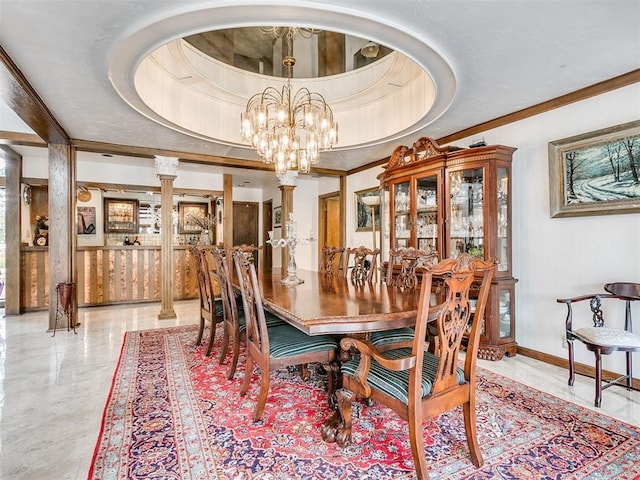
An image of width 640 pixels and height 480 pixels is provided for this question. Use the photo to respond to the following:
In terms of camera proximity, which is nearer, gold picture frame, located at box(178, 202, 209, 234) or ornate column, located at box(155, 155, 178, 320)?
ornate column, located at box(155, 155, 178, 320)

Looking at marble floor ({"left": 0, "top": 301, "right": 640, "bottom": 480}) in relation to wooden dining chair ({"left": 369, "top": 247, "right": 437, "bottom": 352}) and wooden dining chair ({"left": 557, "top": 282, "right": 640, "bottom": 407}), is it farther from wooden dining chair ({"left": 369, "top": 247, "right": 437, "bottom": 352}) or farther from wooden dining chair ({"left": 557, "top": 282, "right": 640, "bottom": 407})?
wooden dining chair ({"left": 369, "top": 247, "right": 437, "bottom": 352})

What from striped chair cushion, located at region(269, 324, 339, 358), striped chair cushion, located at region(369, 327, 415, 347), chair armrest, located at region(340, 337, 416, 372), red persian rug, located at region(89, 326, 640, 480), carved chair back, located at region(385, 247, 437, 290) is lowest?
red persian rug, located at region(89, 326, 640, 480)

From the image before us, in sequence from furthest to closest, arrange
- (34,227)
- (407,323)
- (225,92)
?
1. (34,227)
2. (225,92)
3. (407,323)

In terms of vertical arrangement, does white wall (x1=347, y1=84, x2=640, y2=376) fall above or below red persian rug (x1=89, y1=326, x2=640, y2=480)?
Result: above

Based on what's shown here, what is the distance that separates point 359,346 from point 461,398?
0.57 m

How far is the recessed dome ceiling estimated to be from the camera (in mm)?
3422

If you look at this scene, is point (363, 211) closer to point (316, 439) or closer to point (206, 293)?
point (206, 293)

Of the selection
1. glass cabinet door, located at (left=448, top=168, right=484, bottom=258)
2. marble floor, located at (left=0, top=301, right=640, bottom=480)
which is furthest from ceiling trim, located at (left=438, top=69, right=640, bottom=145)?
marble floor, located at (left=0, top=301, right=640, bottom=480)

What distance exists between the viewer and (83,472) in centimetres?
162

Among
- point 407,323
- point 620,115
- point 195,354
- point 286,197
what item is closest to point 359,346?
point 407,323

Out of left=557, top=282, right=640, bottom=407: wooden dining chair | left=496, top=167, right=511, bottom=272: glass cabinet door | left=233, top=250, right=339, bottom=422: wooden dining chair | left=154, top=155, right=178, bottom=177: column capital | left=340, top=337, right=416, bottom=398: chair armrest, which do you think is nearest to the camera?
left=340, top=337, right=416, bottom=398: chair armrest

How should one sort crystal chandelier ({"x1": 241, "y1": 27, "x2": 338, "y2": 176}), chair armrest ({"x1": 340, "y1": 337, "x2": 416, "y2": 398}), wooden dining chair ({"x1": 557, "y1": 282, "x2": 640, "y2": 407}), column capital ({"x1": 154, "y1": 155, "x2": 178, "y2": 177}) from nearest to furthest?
chair armrest ({"x1": 340, "y1": 337, "x2": 416, "y2": 398}) < wooden dining chair ({"x1": 557, "y1": 282, "x2": 640, "y2": 407}) < crystal chandelier ({"x1": 241, "y1": 27, "x2": 338, "y2": 176}) < column capital ({"x1": 154, "y1": 155, "x2": 178, "y2": 177})

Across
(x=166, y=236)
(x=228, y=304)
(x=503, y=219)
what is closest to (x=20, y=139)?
(x=166, y=236)

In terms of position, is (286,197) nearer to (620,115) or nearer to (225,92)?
(225,92)
